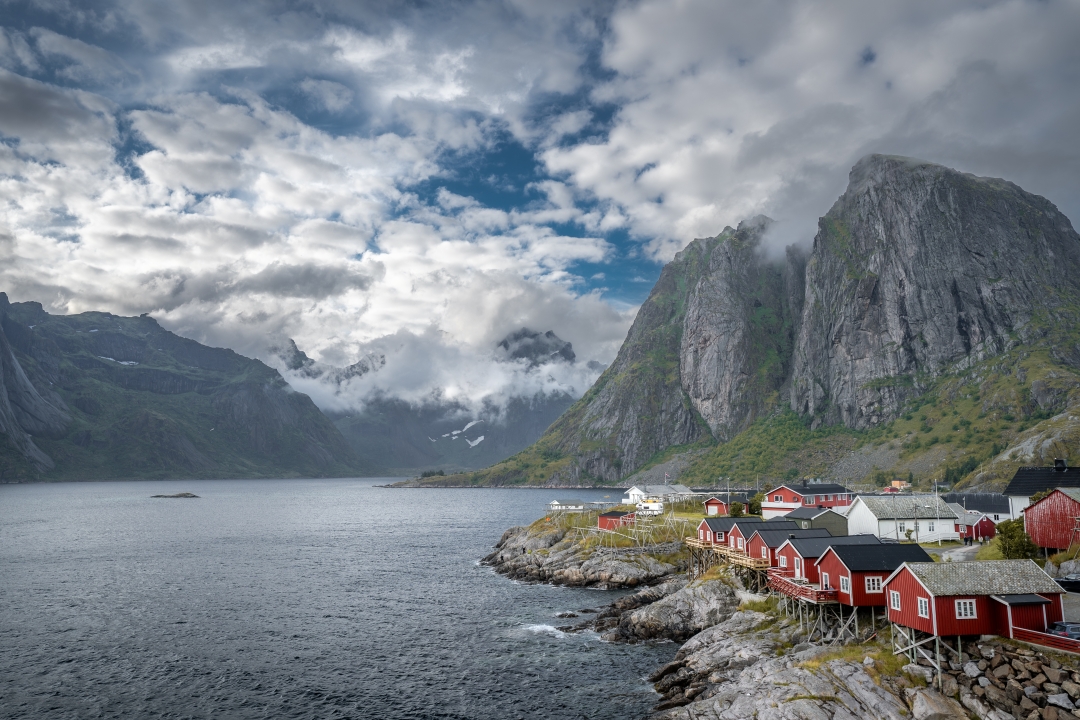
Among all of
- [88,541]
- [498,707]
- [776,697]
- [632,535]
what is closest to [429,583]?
[632,535]

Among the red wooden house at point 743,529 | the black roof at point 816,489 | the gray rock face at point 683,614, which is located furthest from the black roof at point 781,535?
the black roof at point 816,489

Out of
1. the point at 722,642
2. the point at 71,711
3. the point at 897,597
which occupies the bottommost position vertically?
the point at 71,711

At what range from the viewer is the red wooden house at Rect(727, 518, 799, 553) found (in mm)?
71438

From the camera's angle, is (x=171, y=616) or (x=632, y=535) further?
(x=632, y=535)

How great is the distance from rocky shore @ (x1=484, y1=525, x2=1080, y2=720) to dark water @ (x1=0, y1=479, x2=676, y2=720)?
331 centimetres

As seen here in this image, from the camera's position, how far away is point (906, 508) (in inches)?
3226

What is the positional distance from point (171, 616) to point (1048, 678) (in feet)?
257

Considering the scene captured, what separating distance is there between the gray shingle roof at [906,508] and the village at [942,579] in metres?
0.15

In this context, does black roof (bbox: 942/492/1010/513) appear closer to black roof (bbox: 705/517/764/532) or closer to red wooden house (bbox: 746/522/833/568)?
black roof (bbox: 705/517/764/532)

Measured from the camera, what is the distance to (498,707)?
4753 cm

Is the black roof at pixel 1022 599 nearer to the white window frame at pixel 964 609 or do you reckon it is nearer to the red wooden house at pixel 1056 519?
the white window frame at pixel 964 609

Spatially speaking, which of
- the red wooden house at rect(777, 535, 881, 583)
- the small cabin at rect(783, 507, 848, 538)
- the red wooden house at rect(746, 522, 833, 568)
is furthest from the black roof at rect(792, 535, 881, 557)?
the small cabin at rect(783, 507, 848, 538)

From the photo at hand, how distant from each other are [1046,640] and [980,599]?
3.59 m

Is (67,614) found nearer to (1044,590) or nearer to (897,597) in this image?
(897,597)
